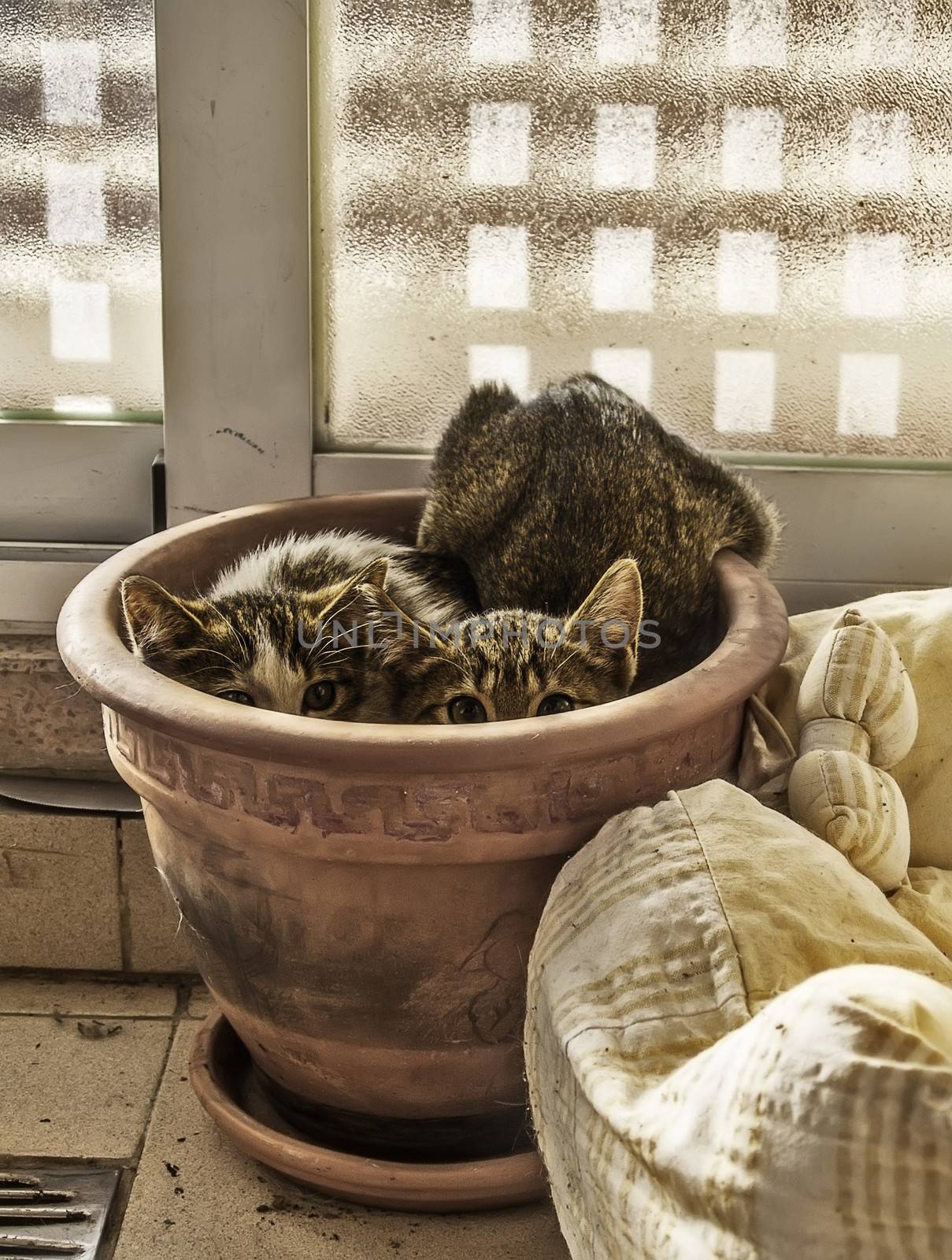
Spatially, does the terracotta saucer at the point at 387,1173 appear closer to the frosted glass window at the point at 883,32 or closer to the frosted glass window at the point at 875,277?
the frosted glass window at the point at 875,277

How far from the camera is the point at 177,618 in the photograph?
137 centimetres

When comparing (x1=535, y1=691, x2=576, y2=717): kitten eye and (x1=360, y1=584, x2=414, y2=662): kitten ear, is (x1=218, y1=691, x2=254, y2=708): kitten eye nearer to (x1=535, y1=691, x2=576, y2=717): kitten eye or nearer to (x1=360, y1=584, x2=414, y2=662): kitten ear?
(x1=360, y1=584, x2=414, y2=662): kitten ear

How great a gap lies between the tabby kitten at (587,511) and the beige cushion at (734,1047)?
0.41 m

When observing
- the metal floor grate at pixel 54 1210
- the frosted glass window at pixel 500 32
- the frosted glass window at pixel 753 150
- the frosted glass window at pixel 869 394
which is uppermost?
the frosted glass window at pixel 500 32

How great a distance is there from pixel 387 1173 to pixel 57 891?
83 cm

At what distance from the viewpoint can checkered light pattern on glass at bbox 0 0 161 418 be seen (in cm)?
188

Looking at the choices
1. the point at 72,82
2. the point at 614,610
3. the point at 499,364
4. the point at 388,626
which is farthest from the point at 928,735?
the point at 72,82

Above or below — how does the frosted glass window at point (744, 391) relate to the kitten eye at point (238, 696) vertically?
above

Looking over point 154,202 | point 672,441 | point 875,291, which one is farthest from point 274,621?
point 875,291

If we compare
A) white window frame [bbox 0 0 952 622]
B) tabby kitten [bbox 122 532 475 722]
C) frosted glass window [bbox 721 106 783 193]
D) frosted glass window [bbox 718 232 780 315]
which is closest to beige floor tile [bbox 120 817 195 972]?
white window frame [bbox 0 0 952 622]

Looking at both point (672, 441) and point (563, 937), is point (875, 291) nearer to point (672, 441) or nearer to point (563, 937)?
point (672, 441)

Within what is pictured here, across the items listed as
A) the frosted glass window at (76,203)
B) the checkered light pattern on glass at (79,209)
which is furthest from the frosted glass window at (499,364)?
the frosted glass window at (76,203)

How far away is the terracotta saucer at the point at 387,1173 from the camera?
1.37 metres

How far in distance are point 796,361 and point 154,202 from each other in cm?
111
